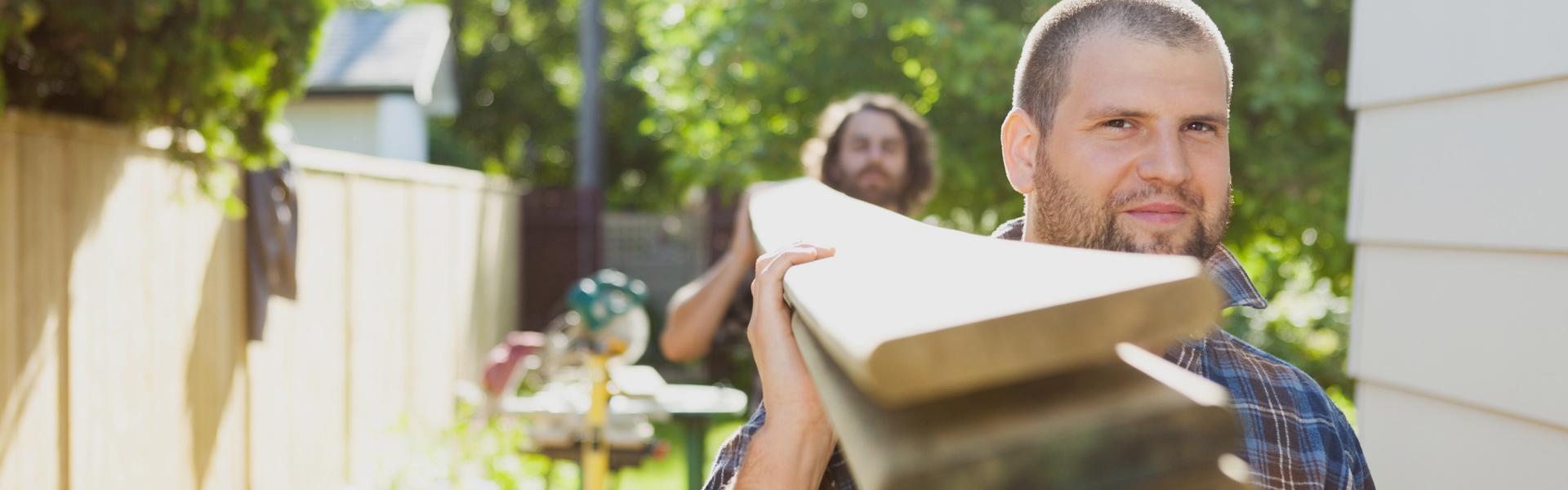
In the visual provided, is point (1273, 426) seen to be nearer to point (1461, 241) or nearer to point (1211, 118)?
point (1211, 118)

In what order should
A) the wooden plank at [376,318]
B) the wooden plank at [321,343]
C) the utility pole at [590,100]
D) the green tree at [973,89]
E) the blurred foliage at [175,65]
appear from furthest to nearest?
1. the utility pole at [590,100]
2. the wooden plank at [376,318]
3. the green tree at [973,89]
4. the wooden plank at [321,343]
5. the blurred foliage at [175,65]

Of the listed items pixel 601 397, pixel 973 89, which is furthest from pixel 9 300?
pixel 973 89

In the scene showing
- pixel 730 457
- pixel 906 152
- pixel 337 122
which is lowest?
pixel 730 457

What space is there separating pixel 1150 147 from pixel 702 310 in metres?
2.49

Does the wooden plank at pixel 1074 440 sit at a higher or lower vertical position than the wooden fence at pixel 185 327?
higher

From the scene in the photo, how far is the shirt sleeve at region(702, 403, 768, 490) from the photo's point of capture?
1.06m

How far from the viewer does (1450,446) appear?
1636 millimetres

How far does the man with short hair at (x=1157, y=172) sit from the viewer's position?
1.01 meters

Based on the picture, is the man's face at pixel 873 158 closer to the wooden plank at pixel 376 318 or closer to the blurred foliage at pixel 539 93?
the wooden plank at pixel 376 318

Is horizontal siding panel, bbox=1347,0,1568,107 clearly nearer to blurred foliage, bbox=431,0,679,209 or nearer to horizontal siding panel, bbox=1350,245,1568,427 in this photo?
horizontal siding panel, bbox=1350,245,1568,427

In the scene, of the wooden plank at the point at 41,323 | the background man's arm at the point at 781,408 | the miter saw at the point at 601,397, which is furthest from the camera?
the miter saw at the point at 601,397

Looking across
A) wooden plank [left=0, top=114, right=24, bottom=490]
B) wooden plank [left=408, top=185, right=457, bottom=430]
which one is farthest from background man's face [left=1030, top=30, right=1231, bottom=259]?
wooden plank [left=408, top=185, right=457, bottom=430]

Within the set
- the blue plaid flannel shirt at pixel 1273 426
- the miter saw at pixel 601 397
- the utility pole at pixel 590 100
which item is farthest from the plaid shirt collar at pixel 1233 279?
the utility pole at pixel 590 100

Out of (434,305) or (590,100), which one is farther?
(590,100)
